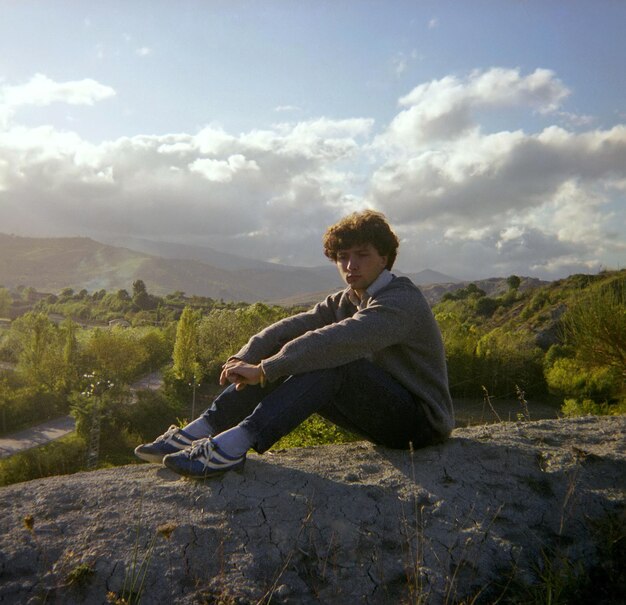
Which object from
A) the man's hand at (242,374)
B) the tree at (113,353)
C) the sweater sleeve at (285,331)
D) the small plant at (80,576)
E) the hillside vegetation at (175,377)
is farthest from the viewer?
the tree at (113,353)

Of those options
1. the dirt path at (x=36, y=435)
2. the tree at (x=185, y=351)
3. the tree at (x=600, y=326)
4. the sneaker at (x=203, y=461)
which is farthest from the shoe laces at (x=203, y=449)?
the tree at (x=185, y=351)

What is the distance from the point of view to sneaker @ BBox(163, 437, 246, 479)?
9.66 ft

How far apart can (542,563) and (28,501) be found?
2.79 m

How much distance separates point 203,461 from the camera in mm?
2951

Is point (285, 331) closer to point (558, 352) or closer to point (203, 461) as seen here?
point (203, 461)

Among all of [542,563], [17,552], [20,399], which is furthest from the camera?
[20,399]

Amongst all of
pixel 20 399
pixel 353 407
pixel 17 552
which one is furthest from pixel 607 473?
pixel 20 399

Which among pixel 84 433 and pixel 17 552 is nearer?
pixel 17 552

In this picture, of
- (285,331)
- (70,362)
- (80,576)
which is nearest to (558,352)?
(70,362)

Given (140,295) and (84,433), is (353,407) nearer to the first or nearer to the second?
(84,433)

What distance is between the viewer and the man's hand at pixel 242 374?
10.3 ft

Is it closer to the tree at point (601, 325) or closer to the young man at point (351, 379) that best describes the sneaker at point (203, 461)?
the young man at point (351, 379)

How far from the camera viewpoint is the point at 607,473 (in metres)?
3.29

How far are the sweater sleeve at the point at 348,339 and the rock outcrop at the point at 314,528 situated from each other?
2.39 ft
